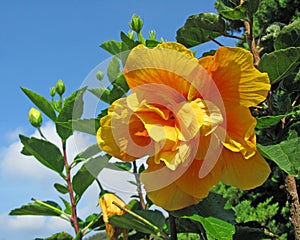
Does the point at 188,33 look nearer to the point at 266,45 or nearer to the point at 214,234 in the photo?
the point at 266,45

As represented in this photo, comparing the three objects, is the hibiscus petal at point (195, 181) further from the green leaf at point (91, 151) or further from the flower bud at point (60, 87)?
the flower bud at point (60, 87)

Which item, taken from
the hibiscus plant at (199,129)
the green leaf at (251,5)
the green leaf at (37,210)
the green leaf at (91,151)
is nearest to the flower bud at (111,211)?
the hibiscus plant at (199,129)

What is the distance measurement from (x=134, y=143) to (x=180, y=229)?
25 centimetres

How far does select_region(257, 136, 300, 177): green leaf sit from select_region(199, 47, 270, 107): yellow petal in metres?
0.08

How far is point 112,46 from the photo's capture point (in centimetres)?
94

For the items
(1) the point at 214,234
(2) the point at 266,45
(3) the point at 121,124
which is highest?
(2) the point at 266,45

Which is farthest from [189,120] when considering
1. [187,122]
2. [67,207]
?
[67,207]

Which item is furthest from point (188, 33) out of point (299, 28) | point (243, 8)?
point (299, 28)

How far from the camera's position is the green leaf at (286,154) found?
0.61 metres

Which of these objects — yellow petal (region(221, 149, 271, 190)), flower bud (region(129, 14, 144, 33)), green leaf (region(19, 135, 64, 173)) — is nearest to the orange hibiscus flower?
yellow petal (region(221, 149, 271, 190))

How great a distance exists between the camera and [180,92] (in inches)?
25.9

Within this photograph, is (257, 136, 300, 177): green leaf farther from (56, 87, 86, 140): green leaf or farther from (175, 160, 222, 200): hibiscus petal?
(56, 87, 86, 140): green leaf

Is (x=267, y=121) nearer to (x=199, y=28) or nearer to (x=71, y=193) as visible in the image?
(x=199, y=28)

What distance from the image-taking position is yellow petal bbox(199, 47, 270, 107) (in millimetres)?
611
